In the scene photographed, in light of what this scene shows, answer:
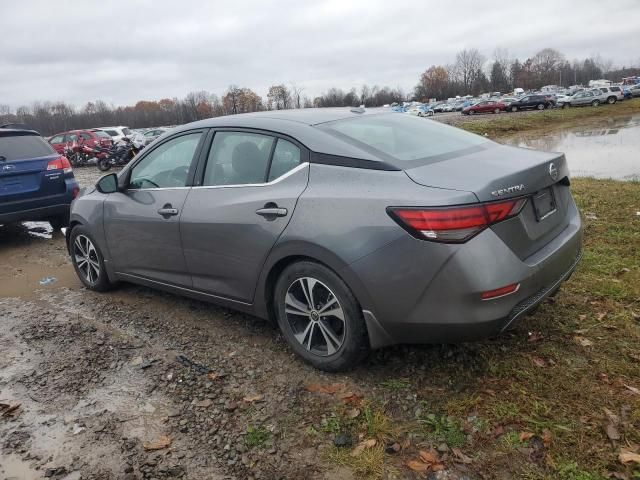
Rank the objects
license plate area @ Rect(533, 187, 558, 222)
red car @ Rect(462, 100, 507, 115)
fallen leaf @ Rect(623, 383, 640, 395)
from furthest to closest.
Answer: red car @ Rect(462, 100, 507, 115) < license plate area @ Rect(533, 187, 558, 222) < fallen leaf @ Rect(623, 383, 640, 395)

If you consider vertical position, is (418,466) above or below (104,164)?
below

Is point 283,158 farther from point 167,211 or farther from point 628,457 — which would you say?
point 628,457

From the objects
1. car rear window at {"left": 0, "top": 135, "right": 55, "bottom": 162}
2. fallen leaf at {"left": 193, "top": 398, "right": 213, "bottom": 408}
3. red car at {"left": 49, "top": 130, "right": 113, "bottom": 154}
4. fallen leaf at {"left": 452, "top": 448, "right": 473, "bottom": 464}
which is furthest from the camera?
red car at {"left": 49, "top": 130, "right": 113, "bottom": 154}

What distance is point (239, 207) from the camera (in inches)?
135

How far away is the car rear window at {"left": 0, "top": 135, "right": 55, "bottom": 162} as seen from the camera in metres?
6.91

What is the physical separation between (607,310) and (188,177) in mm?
3304

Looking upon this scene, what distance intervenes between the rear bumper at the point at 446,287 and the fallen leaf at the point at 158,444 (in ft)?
4.20

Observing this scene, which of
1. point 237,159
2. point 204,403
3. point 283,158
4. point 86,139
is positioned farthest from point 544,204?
point 86,139

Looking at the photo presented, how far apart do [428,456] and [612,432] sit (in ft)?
3.04

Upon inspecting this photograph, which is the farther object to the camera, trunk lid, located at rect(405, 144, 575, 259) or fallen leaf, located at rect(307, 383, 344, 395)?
fallen leaf, located at rect(307, 383, 344, 395)

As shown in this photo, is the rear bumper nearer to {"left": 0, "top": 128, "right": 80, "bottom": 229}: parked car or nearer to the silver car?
the silver car

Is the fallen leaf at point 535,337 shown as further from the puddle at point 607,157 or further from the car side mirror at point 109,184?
the puddle at point 607,157

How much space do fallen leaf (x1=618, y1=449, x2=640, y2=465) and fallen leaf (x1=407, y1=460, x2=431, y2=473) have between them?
2.90 ft

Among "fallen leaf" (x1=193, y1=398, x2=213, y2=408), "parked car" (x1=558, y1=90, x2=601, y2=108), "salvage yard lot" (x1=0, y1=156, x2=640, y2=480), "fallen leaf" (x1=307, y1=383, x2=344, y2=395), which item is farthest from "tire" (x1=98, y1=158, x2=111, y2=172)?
"parked car" (x1=558, y1=90, x2=601, y2=108)
